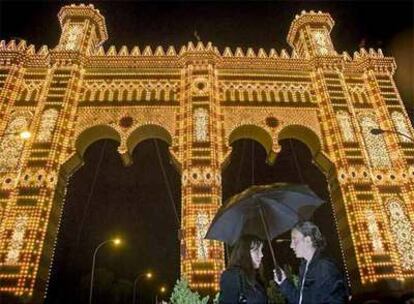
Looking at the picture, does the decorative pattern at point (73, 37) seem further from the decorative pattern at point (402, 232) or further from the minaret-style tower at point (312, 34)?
the decorative pattern at point (402, 232)

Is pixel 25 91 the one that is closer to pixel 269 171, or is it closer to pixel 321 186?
pixel 269 171

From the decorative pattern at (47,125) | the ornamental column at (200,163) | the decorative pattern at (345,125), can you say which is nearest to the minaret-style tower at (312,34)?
the decorative pattern at (345,125)

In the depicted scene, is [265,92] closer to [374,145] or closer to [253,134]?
[253,134]

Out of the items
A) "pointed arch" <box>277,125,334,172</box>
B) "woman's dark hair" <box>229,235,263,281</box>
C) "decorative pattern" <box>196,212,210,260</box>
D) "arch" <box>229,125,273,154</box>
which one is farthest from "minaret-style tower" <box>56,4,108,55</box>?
"woman's dark hair" <box>229,235,263,281</box>

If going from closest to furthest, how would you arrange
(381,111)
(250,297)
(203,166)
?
(250,297) → (203,166) → (381,111)

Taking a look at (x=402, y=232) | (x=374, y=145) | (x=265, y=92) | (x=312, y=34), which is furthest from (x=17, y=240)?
(x=312, y=34)

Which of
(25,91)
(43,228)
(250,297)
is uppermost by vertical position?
(25,91)

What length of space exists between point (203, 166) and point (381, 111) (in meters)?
10.9

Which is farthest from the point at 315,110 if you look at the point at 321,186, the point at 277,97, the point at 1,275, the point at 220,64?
the point at 1,275

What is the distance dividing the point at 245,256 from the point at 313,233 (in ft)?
3.19

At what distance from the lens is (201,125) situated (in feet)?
71.1

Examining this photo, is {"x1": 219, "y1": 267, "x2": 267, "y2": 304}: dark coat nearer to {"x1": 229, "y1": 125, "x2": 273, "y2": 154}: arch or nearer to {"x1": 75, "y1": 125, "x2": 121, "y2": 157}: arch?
{"x1": 229, "y1": 125, "x2": 273, "y2": 154}: arch

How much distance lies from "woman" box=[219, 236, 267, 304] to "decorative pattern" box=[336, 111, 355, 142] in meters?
17.5

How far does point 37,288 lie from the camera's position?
17828 mm
